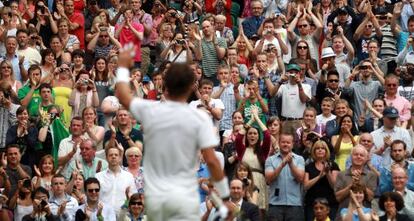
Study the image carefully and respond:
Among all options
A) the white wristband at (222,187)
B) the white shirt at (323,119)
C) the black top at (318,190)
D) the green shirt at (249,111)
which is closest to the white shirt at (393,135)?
the white shirt at (323,119)

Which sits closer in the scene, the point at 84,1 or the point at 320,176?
the point at 320,176

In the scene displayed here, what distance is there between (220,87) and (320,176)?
3866 millimetres

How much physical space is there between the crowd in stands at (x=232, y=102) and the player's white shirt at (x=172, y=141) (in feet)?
19.8

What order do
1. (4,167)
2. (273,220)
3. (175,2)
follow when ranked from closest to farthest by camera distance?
(273,220) < (4,167) < (175,2)

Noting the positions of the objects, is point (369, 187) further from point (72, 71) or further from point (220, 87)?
point (72, 71)

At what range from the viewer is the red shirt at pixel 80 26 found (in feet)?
87.8

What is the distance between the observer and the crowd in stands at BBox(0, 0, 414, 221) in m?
20.1

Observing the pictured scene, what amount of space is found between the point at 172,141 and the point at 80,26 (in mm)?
14940

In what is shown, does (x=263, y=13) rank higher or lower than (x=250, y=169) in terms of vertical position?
higher

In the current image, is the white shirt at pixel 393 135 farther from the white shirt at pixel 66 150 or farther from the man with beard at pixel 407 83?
the white shirt at pixel 66 150

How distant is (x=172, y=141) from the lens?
40.0ft

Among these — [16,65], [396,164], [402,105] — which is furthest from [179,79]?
[16,65]

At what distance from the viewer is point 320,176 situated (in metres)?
20.3

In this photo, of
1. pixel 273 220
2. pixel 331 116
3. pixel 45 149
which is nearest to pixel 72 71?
pixel 45 149
